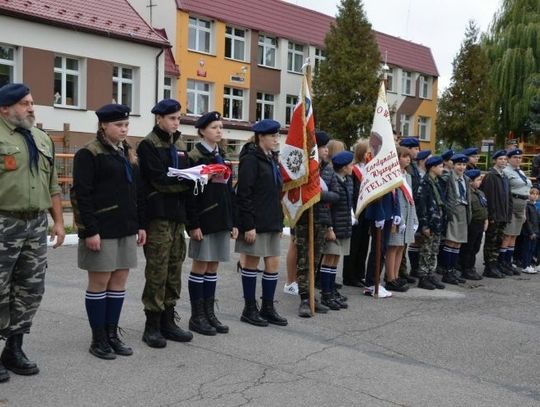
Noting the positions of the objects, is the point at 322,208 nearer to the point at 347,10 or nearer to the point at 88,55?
the point at 88,55

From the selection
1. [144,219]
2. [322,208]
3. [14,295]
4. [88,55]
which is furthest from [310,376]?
[88,55]

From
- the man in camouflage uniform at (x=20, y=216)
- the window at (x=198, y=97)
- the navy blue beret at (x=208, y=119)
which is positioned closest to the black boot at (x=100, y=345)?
the man in camouflage uniform at (x=20, y=216)

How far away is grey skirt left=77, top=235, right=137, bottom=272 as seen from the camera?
17.2 ft

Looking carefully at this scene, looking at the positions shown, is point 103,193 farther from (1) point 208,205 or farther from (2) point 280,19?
(2) point 280,19

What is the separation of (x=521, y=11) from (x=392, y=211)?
31.4 metres

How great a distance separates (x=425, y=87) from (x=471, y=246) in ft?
127

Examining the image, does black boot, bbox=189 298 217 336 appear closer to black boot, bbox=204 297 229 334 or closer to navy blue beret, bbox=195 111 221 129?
black boot, bbox=204 297 229 334

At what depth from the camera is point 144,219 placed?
561 centimetres

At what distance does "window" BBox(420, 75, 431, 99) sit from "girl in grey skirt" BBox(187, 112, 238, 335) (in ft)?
139

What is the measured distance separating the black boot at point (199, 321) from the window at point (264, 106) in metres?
29.3

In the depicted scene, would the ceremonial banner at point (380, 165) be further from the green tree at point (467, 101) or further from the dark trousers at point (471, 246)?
the green tree at point (467, 101)

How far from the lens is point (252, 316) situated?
22.0 feet

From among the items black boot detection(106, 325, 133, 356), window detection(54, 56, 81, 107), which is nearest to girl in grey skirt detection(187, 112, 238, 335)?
black boot detection(106, 325, 133, 356)

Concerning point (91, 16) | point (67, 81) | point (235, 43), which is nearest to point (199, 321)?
point (67, 81)
